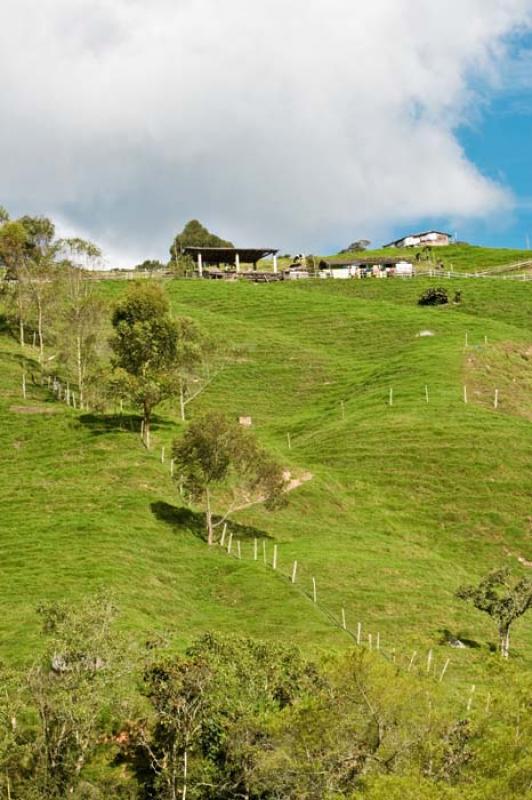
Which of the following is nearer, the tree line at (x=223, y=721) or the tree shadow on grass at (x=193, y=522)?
the tree line at (x=223, y=721)

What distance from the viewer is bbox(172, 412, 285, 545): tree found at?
7175 cm

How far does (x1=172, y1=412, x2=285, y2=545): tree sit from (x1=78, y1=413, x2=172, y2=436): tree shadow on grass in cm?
2080

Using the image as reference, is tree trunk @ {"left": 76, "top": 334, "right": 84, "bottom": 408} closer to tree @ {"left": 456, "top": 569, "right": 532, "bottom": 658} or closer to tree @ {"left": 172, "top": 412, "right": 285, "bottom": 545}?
tree @ {"left": 172, "top": 412, "right": 285, "bottom": 545}

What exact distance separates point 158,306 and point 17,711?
208ft

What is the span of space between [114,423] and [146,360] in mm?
9801

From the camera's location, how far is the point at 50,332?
135000mm

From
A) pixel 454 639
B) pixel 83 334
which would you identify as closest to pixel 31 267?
pixel 83 334

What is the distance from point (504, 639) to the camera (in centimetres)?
5991

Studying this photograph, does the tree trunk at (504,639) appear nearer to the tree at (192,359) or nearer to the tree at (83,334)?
the tree at (192,359)

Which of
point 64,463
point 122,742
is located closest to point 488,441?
point 64,463

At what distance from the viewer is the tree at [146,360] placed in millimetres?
88000

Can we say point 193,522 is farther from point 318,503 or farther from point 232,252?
point 232,252

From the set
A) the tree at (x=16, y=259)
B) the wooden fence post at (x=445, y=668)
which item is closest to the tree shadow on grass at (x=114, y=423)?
the tree at (x=16, y=259)

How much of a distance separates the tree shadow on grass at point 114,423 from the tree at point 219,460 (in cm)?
2080
